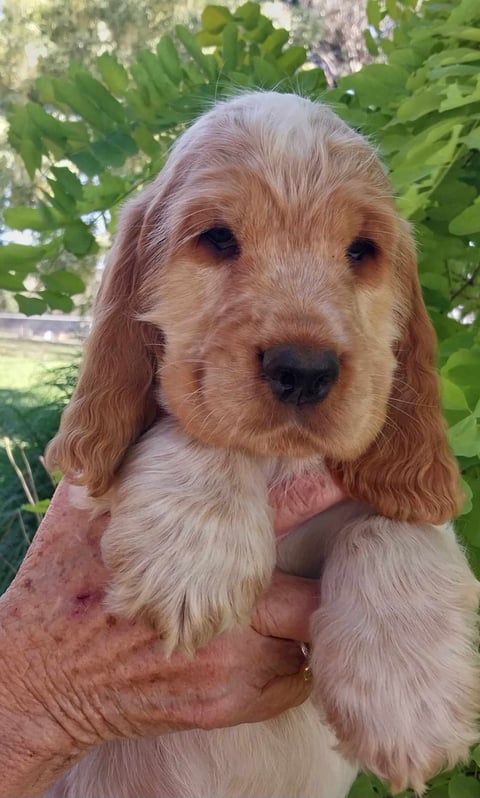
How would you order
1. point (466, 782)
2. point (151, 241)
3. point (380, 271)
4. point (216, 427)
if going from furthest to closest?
point (466, 782), point (151, 241), point (380, 271), point (216, 427)

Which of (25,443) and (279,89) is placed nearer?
(279,89)

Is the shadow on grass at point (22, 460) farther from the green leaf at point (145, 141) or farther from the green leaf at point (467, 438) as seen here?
the green leaf at point (467, 438)

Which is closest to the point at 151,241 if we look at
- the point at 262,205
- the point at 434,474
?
the point at 262,205

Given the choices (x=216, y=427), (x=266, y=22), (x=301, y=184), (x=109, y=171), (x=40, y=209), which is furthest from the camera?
(x=266, y=22)

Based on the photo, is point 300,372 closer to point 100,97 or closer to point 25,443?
point 100,97

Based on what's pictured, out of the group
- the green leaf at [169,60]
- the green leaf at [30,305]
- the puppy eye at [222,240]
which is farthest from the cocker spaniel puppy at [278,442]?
the green leaf at [169,60]

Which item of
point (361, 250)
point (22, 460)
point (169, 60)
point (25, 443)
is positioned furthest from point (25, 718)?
point (25, 443)

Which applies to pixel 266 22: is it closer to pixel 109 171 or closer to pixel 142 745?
pixel 109 171
